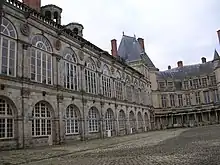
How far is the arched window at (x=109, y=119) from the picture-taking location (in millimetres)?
26750

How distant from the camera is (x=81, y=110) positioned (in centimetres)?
2166

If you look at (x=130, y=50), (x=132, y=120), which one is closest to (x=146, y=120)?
(x=132, y=120)

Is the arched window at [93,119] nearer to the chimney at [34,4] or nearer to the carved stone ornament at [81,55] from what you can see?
the carved stone ornament at [81,55]

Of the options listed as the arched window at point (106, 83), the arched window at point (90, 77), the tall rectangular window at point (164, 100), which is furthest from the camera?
the tall rectangular window at point (164, 100)

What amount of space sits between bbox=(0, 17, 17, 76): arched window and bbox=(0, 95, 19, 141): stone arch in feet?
5.82

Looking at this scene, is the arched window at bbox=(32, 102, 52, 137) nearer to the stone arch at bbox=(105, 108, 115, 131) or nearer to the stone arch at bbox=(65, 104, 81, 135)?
the stone arch at bbox=(65, 104, 81, 135)

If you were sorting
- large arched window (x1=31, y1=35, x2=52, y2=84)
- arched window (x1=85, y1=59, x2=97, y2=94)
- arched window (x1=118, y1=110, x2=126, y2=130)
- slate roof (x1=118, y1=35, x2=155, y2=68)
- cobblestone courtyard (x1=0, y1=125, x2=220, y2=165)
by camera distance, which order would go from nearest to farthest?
cobblestone courtyard (x1=0, y1=125, x2=220, y2=165) < large arched window (x1=31, y1=35, x2=52, y2=84) < arched window (x1=85, y1=59, x2=97, y2=94) < arched window (x1=118, y1=110, x2=126, y2=130) < slate roof (x1=118, y1=35, x2=155, y2=68)

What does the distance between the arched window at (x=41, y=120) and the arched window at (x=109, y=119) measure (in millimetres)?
9847

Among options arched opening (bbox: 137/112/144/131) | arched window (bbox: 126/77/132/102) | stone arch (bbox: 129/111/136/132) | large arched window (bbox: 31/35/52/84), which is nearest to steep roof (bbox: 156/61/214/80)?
arched opening (bbox: 137/112/144/131)

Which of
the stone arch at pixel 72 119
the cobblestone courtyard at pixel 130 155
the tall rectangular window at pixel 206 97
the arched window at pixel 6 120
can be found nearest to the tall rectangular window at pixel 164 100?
the tall rectangular window at pixel 206 97

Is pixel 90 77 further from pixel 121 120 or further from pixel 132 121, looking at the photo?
pixel 132 121

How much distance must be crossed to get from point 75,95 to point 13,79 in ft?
22.9

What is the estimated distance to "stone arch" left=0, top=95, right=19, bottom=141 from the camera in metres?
14.1

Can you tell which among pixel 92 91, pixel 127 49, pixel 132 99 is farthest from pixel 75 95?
pixel 127 49
